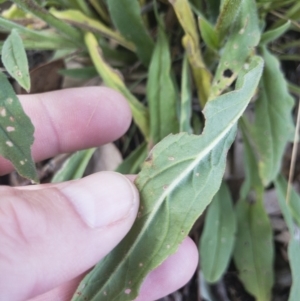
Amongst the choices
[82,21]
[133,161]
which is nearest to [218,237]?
[133,161]

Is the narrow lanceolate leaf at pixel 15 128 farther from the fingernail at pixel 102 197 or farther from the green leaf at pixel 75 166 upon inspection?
the green leaf at pixel 75 166

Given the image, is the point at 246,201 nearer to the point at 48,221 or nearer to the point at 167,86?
the point at 167,86

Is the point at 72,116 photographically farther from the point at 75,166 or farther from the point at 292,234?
the point at 292,234

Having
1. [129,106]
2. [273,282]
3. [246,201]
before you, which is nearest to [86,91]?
[129,106]

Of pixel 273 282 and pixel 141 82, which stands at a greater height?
pixel 141 82

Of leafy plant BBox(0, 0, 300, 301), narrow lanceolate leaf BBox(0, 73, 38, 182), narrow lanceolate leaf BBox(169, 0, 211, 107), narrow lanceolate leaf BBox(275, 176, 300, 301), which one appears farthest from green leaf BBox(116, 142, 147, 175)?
narrow lanceolate leaf BBox(0, 73, 38, 182)

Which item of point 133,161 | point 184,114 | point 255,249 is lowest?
point 255,249

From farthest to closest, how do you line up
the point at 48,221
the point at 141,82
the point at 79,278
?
the point at 141,82 < the point at 79,278 < the point at 48,221
